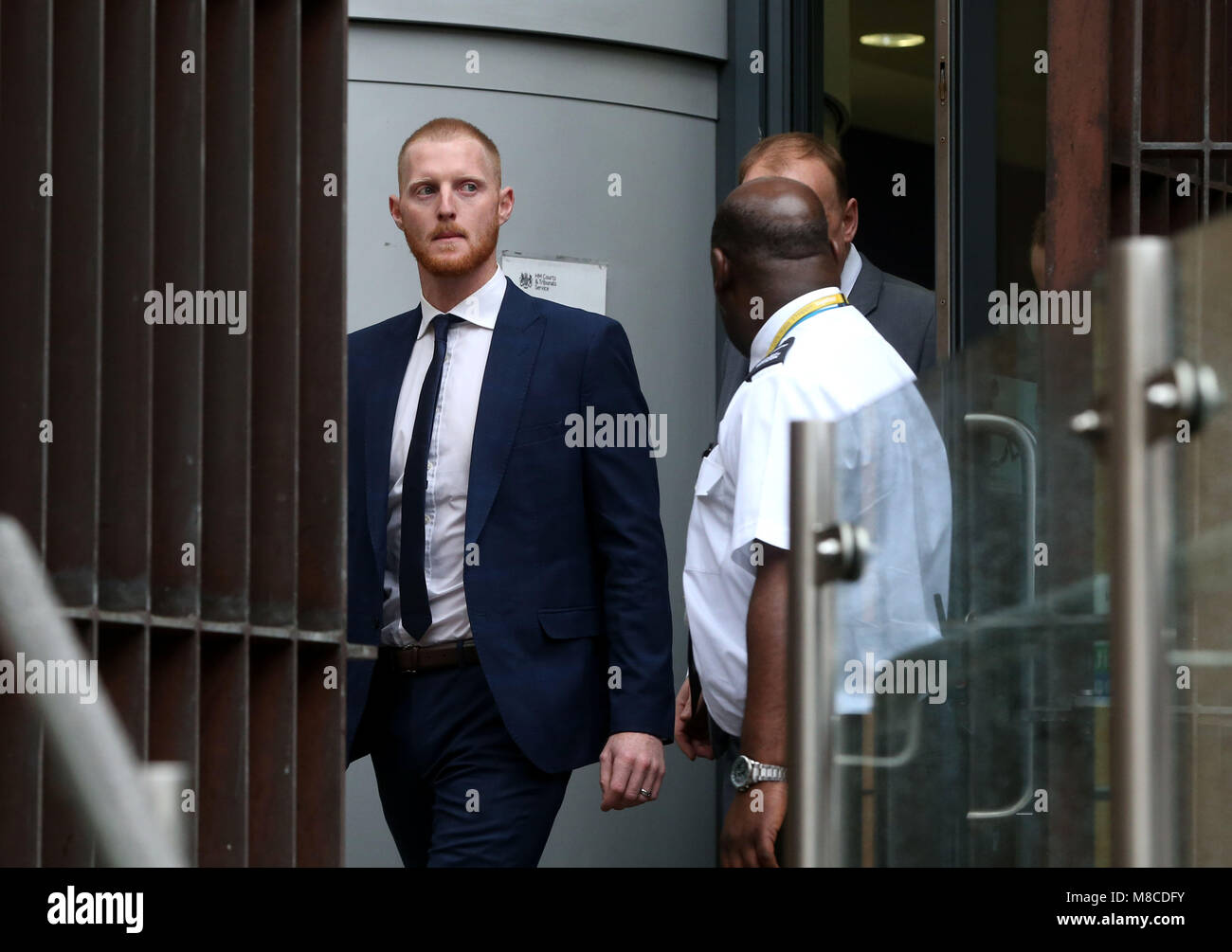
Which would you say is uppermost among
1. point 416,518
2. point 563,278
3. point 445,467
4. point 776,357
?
point 563,278

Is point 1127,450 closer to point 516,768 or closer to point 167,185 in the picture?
point 167,185

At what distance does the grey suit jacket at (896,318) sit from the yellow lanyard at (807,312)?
106 centimetres

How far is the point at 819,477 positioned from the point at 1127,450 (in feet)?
2.12

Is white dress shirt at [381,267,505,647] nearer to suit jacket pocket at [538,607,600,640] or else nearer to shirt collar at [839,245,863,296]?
suit jacket pocket at [538,607,600,640]

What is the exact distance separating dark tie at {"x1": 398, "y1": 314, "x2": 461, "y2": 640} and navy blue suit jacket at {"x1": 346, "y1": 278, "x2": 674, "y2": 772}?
2.4 inches

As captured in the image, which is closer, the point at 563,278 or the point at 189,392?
the point at 189,392

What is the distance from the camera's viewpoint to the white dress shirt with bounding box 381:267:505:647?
436cm

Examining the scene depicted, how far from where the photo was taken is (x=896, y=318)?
5.06 m

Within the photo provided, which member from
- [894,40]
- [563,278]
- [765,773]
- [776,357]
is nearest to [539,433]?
[776,357]

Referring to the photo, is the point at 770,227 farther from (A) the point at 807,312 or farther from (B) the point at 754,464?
(B) the point at 754,464

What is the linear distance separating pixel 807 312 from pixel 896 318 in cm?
125

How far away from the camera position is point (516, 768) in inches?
171

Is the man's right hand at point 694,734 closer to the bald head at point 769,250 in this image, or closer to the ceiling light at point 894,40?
the bald head at point 769,250
